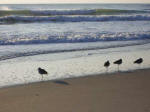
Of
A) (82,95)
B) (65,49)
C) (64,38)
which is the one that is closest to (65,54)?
(65,49)

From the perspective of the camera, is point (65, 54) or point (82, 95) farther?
point (65, 54)

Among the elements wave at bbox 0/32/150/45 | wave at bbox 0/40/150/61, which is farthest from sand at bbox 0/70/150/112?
wave at bbox 0/32/150/45

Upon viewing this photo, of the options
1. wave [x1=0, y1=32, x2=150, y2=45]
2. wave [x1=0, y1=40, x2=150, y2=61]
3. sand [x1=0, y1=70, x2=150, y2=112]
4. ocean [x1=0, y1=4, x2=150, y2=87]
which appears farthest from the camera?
wave [x1=0, y1=32, x2=150, y2=45]

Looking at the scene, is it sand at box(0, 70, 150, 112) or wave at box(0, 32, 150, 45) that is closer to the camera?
sand at box(0, 70, 150, 112)

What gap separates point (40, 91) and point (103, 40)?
27.5ft

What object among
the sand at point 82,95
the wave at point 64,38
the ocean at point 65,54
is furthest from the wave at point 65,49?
the sand at point 82,95

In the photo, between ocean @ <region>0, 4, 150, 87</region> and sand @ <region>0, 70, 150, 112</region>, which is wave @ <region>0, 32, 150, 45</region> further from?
sand @ <region>0, 70, 150, 112</region>

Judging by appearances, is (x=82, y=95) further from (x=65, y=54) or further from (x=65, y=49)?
(x=65, y=49)

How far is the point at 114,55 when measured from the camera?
38.1ft

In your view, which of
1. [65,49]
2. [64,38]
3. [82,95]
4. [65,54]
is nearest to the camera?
[82,95]

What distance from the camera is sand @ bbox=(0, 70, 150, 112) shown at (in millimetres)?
6253

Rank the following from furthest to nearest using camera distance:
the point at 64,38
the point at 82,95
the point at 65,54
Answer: the point at 64,38 < the point at 65,54 < the point at 82,95

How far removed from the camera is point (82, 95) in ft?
22.9

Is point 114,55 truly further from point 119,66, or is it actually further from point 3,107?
point 3,107
